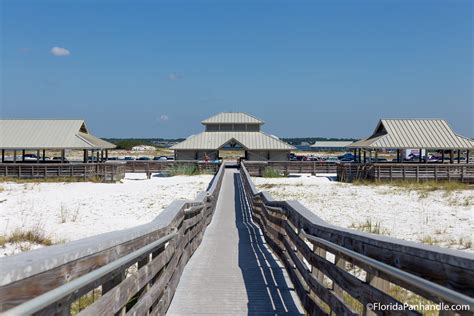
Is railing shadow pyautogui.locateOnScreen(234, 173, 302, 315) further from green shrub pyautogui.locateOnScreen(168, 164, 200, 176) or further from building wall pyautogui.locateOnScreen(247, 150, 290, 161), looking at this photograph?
building wall pyautogui.locateOnScreen(247, 150, 290, 161)

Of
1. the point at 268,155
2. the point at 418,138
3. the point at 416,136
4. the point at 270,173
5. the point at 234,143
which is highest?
the point at 416,136

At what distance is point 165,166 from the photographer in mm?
44656

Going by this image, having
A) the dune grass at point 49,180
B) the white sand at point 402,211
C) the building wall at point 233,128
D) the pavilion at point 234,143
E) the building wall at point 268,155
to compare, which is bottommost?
the white sand at point 402,211

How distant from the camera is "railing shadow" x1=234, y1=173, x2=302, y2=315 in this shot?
21.4 ft

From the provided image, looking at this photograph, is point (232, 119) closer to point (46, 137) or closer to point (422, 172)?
point (46, 137)

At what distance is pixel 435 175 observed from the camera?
37.6 metres

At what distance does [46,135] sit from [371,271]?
39.7 metres

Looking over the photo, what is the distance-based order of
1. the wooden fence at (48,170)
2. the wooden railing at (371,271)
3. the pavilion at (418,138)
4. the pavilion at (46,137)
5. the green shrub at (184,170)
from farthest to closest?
the green shrub at (184,170) < the pavilion at (418,138) < the pavilion at (46,137) < the wooden fence at (48,170) < the wooden railing at (371,271)

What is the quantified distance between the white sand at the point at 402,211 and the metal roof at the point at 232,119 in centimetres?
2246

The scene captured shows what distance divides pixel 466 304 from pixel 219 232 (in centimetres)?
1229

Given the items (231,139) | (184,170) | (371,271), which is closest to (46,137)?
(184,170)

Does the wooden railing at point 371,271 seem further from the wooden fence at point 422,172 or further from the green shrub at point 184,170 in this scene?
the green shrub at point 184,170

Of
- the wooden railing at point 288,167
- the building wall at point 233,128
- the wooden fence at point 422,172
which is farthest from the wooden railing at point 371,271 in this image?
the building wall at point 233,128

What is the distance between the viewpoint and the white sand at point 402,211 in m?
14.4
